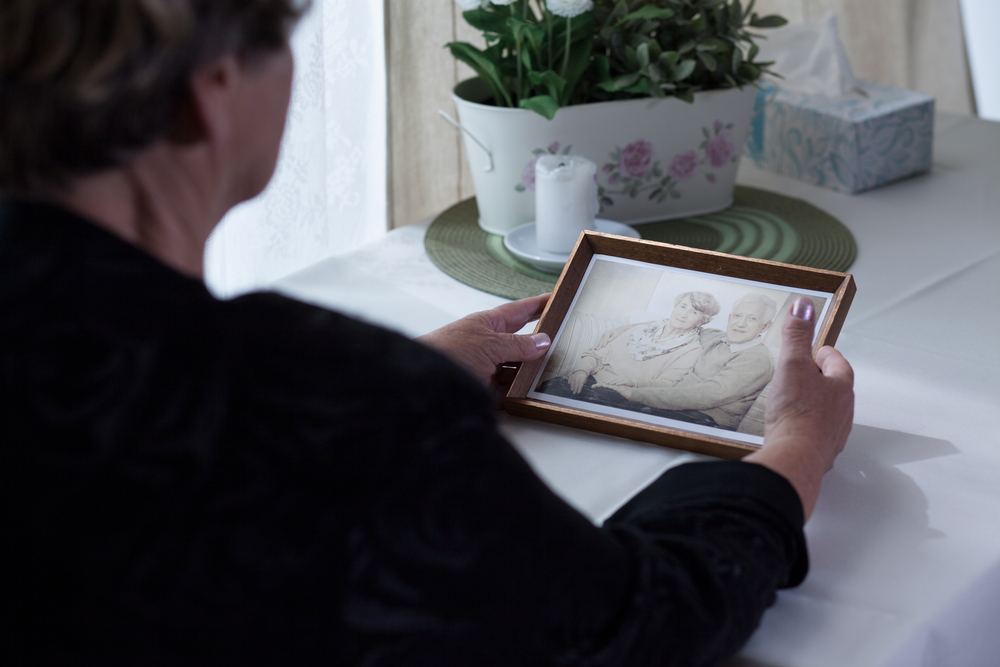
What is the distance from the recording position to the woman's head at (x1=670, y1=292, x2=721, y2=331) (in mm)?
891

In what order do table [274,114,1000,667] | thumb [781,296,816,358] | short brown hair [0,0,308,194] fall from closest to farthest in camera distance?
short brown hair [0,0,308,194] → table [274,114,1000,667] → thumb [781,296,816,358]

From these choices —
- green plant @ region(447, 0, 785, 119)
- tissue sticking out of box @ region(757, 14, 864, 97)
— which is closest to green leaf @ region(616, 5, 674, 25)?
green plant @ region(447, 0, 785, 119)

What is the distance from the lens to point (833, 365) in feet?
2.61

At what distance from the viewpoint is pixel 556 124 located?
1210 mm

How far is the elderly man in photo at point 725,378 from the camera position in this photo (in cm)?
82

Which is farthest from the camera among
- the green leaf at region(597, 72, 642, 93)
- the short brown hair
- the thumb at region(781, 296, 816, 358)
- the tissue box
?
the tissue box

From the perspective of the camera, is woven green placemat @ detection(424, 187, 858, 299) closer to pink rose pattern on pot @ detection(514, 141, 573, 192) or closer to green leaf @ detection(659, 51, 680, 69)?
pink rose pattern on pot @ detection(514, 141, 573, 192)

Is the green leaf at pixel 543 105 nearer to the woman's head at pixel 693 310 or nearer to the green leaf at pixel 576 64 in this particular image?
the green leaf at pixel 576 64

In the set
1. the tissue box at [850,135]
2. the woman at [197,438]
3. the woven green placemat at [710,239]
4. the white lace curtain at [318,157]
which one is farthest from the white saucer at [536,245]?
the woman at [197,438]

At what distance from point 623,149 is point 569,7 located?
9.2 inches

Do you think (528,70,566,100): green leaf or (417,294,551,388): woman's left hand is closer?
(417,294,551,388): woman's left hand

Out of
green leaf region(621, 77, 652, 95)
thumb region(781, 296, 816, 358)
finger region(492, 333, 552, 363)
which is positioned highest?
green leaf region(621, 77, 652, 95)

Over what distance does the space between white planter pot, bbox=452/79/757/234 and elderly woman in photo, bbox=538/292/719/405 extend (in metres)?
0.41

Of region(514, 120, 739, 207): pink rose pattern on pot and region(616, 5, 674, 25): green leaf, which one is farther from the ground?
region(616, 5, 674, 25): green leaf
